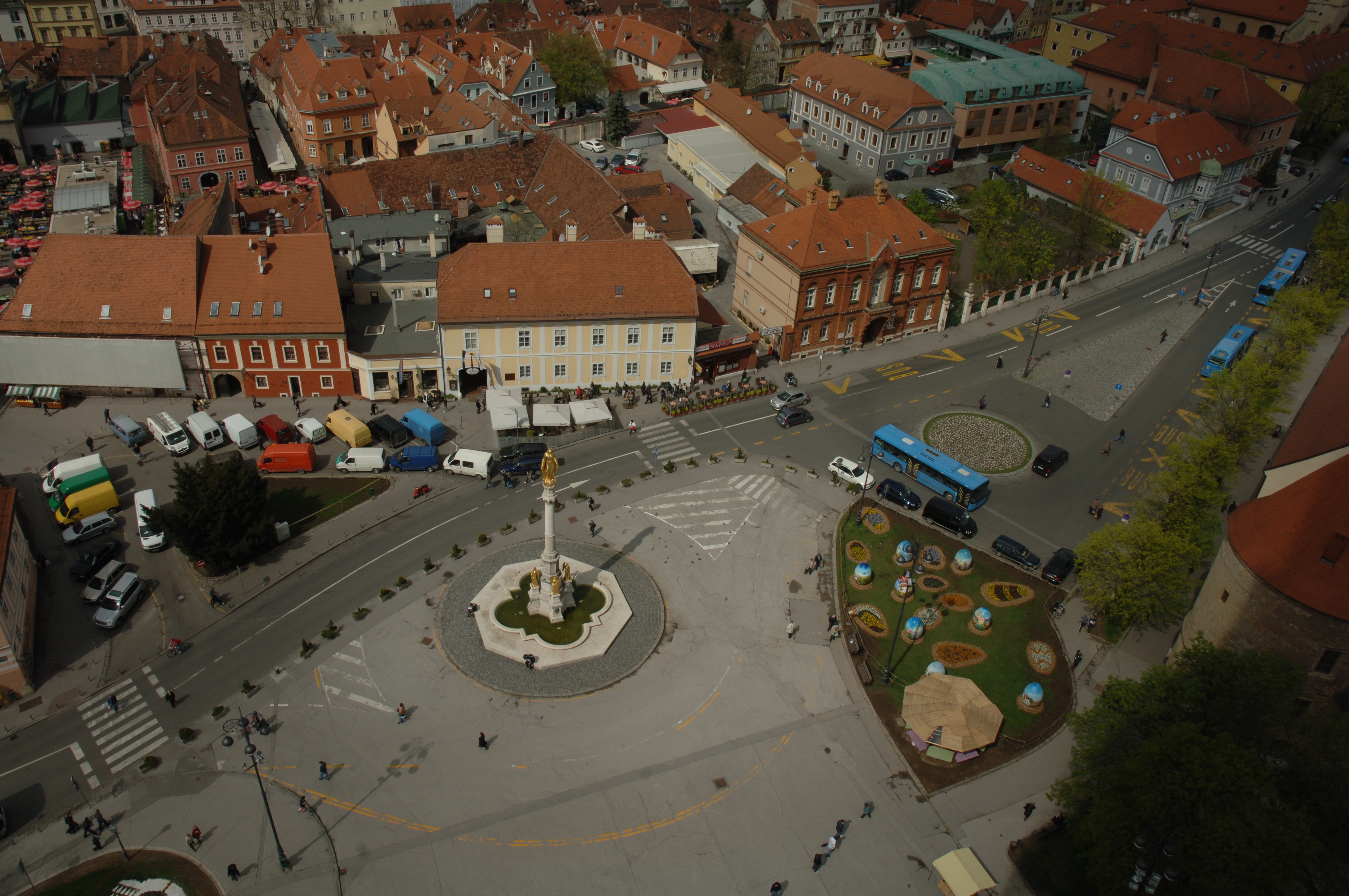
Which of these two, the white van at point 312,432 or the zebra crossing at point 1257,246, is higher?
the zebra crossing at point 1257,246

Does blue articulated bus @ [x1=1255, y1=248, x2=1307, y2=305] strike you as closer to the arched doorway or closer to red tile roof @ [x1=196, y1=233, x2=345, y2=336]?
red tile roof @ [x1=196, y1=233, x2=345, y2=336]

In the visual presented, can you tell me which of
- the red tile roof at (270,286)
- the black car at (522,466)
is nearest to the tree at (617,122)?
→ the red tile roof at (270,286)

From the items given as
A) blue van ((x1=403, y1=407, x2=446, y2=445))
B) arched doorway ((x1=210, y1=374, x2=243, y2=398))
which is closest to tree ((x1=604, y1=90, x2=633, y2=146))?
arched doorway ((x1=210, y1=374, x2=243, y2=398))

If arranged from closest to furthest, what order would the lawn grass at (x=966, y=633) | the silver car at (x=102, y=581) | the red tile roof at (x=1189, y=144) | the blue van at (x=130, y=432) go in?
the lawn grass at (x=966, y=633) < the silver car at (x=102, y=581) < the blue van at (x=130, y=432) < the red tile roof at (x=1189, y=144)

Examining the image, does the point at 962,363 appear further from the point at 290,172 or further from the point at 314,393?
the point at 290,172

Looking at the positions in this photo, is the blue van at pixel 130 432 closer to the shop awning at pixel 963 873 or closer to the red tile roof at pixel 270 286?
the red tile roof at pixel 270 286

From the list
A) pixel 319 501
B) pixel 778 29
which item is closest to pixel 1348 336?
pixel 319 501

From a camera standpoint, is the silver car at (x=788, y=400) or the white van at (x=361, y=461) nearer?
the white van at (x=361, y=461)
